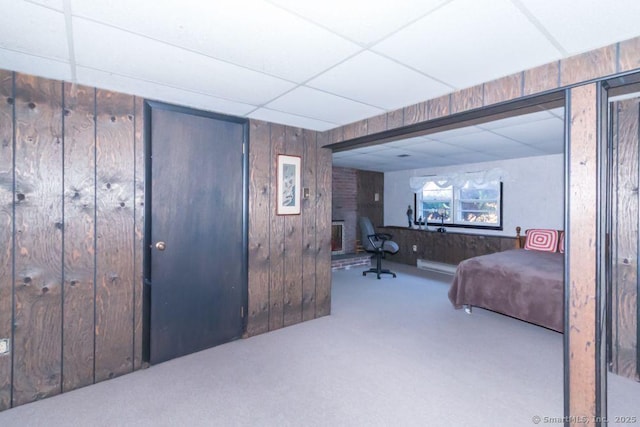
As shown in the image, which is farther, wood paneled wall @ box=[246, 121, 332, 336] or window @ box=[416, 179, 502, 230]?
window @ box=[416, 179, 502, 230]

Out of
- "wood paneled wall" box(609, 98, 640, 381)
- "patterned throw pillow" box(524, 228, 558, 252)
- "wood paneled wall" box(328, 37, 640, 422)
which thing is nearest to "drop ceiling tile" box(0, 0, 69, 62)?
"wood paneled wall" box(328, 37, 640, 422)

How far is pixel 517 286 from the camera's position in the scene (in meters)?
3.43

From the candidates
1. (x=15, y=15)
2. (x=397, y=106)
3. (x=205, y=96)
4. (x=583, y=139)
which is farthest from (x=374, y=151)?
(x=15, y=15)

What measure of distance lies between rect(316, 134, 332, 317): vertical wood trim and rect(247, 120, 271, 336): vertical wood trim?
64cm

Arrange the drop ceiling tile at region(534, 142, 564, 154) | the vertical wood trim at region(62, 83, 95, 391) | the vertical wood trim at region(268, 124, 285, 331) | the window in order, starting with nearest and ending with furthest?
the vertical wood trim at region(62, 83, 95, 391)
the vertical wood trim at region(268, 124, 285, 331)
the drop ceiling tile at region(534, 142, 564, 154)
the window

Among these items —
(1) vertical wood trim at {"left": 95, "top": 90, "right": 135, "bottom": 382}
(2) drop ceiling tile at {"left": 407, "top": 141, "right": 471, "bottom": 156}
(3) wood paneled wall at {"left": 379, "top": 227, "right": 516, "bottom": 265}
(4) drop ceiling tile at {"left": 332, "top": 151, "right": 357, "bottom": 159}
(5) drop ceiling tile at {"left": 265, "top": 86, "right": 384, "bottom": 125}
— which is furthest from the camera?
(3) wood paneled wall at {"left": 379, "top": 227, "right": 516, "bottom": 265}

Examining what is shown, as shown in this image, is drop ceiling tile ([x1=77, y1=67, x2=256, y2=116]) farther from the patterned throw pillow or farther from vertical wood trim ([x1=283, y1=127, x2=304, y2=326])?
the patterned throw pillow

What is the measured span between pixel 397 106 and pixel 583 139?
134cm

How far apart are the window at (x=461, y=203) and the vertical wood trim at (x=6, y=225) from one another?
20.8 feet

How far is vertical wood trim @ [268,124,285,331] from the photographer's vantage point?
322 cm

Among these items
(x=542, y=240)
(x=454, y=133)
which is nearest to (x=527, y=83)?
(x=454, y=133)

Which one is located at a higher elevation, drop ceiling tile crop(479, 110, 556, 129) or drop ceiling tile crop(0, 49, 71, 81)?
drop ceiling tile crop(479, 110, 556, 129)

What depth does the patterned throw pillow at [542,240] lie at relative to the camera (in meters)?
4.54

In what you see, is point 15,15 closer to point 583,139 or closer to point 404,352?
point 583,139
